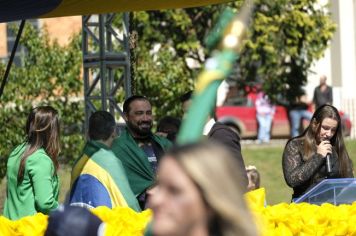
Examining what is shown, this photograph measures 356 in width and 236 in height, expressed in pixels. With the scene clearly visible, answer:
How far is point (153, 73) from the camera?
1644 cm

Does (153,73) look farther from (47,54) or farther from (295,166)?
(295,166)

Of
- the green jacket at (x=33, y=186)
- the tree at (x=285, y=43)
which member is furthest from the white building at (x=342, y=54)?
the green jacket at (x=33, y=186)

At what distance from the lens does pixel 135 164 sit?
24.6ft

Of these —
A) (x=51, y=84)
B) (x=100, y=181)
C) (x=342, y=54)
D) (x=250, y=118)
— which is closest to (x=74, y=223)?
(x=100, y=181)

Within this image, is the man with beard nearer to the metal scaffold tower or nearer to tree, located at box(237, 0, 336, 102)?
the metal scaffold tower

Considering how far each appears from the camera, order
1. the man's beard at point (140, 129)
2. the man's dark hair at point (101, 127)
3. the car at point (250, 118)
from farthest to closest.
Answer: the car at point (250, 118)
the man's beard at point (140, 129)
the man's dark hair at point (101, 127)

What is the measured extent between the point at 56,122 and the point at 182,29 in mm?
14970

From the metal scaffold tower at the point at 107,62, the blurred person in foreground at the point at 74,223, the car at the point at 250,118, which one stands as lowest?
the car at the point at 250,118

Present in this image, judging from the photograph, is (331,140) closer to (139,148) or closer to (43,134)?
(139,148)

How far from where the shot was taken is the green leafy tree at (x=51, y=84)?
623 inches

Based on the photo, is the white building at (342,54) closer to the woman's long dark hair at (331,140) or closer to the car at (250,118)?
the car at (250,118)

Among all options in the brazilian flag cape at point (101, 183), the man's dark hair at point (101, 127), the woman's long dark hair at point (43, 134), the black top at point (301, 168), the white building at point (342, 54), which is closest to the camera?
the brazilian flag cape at point (101, 183)

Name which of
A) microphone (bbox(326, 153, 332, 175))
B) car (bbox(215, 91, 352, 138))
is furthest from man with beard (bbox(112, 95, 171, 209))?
car (bbox(215, 91, 352, 138))

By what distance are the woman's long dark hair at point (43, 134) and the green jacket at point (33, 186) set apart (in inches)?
1.4
